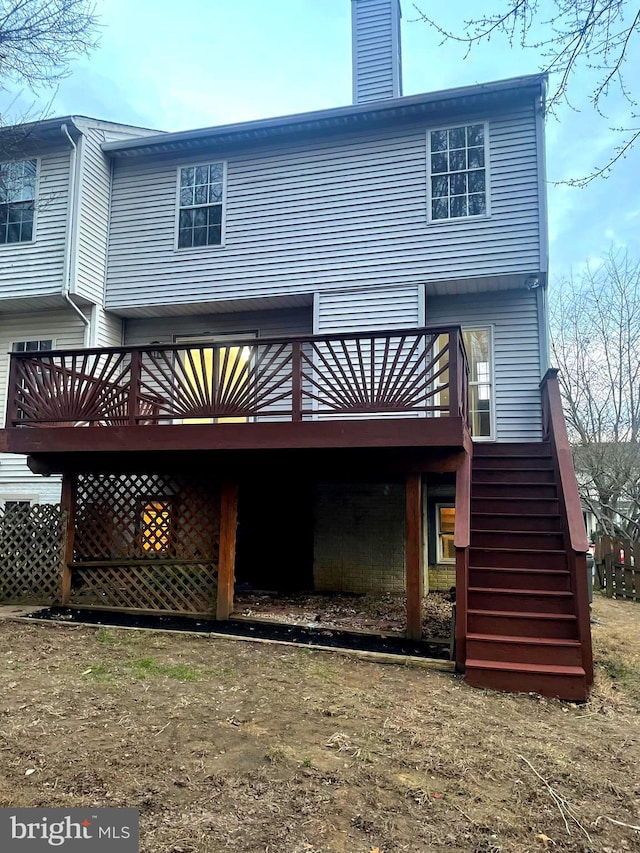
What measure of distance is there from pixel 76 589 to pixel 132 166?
741 cm

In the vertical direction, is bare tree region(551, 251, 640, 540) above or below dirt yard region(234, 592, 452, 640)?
above

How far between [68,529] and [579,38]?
Result: 7651 millimetres

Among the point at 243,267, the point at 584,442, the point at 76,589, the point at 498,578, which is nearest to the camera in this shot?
the point at 498,578

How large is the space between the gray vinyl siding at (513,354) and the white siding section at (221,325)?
2.73 metres

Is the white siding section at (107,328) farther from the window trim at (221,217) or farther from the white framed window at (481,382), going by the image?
the white framed window at (481,382)

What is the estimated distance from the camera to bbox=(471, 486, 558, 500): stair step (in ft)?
22.8

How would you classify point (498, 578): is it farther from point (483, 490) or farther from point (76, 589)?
point (76, 589)

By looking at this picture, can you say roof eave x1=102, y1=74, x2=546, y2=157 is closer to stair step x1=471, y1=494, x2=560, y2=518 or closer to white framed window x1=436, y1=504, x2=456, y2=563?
stair step x1=471, y1=494, x2=560, y2=518

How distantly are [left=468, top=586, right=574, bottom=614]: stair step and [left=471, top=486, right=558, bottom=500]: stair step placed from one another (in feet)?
5.51

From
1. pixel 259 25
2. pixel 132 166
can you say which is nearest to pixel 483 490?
pixel 259 25

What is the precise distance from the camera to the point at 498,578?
578 cm

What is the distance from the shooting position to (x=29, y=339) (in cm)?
1057

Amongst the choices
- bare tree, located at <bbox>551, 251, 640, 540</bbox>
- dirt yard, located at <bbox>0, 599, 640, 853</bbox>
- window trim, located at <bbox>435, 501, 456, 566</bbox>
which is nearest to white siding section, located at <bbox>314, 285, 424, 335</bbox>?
window trim, located at <bbox>435, 501, 456, 566</bbox>

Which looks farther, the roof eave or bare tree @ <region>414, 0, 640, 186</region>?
the roof eave
